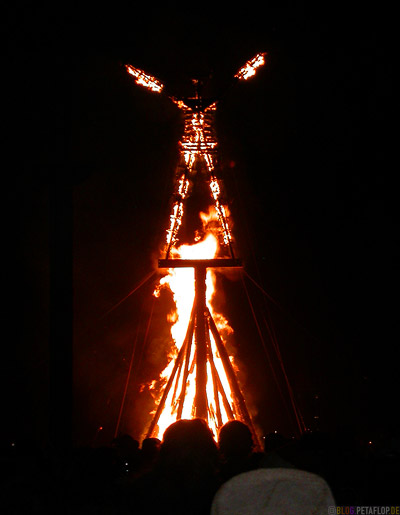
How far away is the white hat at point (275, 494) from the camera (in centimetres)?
218

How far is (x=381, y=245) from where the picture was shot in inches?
412

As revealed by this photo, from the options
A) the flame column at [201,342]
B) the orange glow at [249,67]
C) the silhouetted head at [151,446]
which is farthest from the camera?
the orange glow at [249,67]

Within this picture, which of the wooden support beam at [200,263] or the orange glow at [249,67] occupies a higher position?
the orange glow at [249,67]

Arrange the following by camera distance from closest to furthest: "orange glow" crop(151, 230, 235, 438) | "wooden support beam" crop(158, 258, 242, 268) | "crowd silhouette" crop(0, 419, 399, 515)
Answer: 1. "crowd silhouette" crop(0, 419, 399, 515)
2. "wooden support beam" crop(158, 258, 242, 268)
3. "orange glow" crop(151, 230, 235, 438)

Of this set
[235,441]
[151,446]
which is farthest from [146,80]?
[235,441]

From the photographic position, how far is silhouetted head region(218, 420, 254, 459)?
453cm

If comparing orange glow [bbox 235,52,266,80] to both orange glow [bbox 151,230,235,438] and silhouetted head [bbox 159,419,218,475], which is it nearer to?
orange glow [bbox 151,230,235,438]

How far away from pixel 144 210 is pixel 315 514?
8.86 metres

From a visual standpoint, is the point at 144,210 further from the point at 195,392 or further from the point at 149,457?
the point at 149,457

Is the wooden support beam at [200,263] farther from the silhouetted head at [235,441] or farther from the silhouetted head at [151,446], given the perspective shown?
the silhouetted head at [235,441]

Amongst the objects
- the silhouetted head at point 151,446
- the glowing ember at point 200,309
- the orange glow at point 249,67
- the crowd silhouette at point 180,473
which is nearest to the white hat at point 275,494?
the crowd silhouette at point 180,473

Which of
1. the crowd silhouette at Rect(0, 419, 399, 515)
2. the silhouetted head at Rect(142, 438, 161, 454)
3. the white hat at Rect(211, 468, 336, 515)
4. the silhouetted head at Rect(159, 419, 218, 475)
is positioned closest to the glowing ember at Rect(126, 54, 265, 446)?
the silhouetted head at Rect(142, 438, 161, 454)

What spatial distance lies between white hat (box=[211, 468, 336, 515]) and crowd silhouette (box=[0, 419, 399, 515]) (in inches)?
33.1

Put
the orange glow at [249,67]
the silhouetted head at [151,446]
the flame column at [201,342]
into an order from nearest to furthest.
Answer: the silhouetted head at [151,446], the flame column at [201,342], the orange glow at [249,67]
